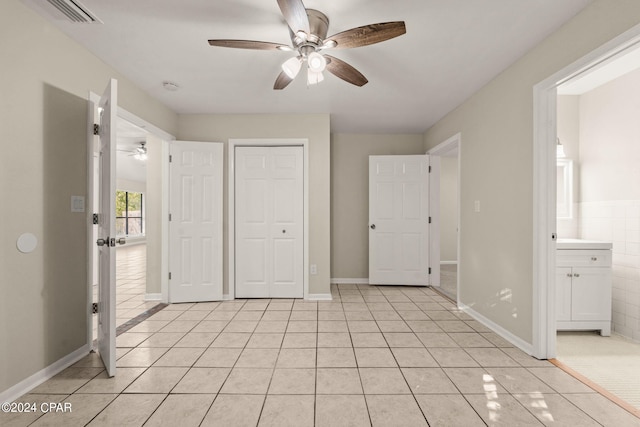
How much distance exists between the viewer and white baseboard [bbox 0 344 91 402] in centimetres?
176

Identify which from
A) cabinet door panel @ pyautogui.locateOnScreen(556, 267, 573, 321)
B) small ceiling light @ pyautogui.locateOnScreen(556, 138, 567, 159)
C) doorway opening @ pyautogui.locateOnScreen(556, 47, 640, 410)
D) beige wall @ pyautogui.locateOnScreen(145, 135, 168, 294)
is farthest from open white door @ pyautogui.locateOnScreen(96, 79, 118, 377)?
small ceiling light @ pyautogui.locateOnScreen(556, 138, 567, 159)

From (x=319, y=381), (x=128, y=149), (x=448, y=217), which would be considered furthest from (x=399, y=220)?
(x=128, y=149)

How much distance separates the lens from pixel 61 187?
7.02 feet

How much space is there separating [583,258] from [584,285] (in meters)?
0.25

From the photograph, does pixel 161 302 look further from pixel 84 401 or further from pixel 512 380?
pixel 512 380

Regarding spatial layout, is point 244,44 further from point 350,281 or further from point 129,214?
point 129,214

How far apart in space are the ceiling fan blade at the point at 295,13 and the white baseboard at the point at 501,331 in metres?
2.90

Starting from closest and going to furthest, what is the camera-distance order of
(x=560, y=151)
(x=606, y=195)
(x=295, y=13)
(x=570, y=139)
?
1. (x=295, y=13)
2. (x=606, y=195)
3. (x=560, y=151)
4. (x=570, y=139)

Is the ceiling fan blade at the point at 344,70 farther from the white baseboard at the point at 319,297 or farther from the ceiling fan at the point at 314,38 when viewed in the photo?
the white baseboard at the point at 319,297

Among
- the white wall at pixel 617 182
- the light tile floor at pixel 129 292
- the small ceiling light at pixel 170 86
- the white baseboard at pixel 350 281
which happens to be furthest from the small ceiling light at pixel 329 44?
the white baseboard at pixel 350 281

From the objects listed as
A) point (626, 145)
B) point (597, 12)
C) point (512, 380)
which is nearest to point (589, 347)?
point (512, 380)

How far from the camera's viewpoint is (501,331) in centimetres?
272

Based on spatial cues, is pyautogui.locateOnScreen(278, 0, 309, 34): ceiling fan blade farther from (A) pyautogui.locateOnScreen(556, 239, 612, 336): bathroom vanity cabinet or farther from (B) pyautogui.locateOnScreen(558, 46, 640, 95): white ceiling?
(A) pyautogui.locateOnScreen(556, 239, 612, 336): bathroom vanity cabinet

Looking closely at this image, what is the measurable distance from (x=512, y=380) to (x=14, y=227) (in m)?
3.41
